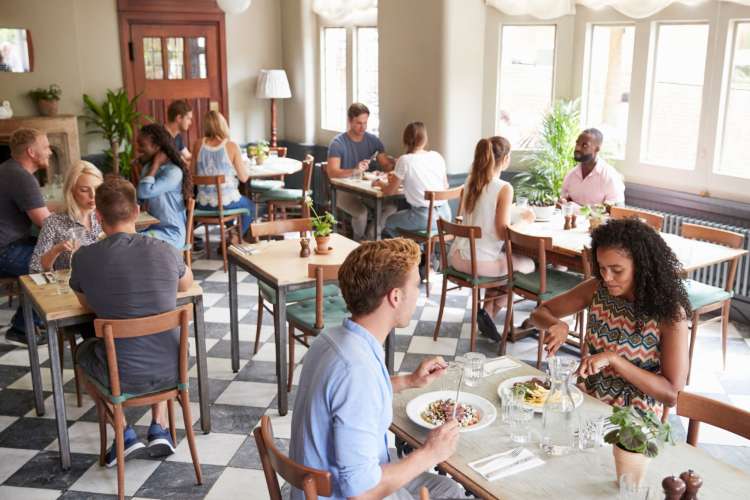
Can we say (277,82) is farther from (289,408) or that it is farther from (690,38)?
(289,408)

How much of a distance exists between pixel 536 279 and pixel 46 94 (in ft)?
18.1

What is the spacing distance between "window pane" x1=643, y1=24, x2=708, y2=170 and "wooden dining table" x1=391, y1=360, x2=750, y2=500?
164 inches

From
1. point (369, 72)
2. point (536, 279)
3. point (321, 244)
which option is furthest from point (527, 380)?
point (369, 72)

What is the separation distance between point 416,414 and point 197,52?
7.08 meters

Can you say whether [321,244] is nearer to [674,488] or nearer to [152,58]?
[674,488]

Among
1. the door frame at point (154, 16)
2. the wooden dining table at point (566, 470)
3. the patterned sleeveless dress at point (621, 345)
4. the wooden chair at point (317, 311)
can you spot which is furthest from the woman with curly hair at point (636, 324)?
the door frame at point (154, 16)

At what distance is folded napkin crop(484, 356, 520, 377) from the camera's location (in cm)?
288

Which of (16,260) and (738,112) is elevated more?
(738,112)

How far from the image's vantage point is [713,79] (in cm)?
572

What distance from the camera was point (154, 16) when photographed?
27.3 ft

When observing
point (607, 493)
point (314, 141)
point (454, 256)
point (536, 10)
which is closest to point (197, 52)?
point (314, 141)

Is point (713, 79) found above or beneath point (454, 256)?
above

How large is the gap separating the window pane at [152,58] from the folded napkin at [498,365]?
663 centimetres

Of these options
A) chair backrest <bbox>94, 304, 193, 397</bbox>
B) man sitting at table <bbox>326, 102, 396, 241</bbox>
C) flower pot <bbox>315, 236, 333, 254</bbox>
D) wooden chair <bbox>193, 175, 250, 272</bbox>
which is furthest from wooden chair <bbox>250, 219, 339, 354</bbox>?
man sitting at table <bbox>326, 102, 396, 241</bbox>
